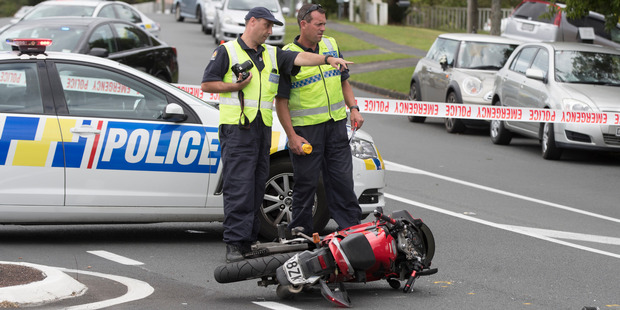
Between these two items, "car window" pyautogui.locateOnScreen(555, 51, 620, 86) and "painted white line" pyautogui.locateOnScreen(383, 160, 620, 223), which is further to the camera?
"car window" pyautogui.locateOnScreen(555, 51, 620, 86)

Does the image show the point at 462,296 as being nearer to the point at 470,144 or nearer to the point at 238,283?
the point at 238,283

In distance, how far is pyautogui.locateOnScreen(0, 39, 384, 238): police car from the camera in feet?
26.1

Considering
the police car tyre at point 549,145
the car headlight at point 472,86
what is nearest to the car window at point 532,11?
the car headlight at point 472,86

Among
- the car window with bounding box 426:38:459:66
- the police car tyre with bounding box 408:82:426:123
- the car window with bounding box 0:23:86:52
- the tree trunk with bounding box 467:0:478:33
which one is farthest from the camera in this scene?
the tree trunk with bounding box 467:0:478:33

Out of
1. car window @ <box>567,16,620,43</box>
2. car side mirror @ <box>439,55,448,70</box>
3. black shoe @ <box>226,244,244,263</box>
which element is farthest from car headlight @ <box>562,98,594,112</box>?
car window @ <box>567,16,620,43</box>

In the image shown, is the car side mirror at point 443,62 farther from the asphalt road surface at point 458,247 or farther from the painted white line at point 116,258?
the painted white line at point 116,258

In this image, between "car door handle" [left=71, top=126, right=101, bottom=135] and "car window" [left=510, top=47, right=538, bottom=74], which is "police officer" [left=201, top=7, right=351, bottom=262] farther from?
"car window" [left=510, top=47, right=538, bottom=74]

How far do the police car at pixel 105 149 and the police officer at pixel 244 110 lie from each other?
83 cm

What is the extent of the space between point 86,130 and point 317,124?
183 cm

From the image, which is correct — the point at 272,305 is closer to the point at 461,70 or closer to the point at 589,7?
the point at 589,7

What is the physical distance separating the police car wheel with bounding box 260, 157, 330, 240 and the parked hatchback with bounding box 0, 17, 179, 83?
24.5 feet

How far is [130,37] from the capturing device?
16.9 meters

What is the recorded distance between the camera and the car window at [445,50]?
60.0 ft

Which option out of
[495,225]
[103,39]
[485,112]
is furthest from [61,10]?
[495,225]
